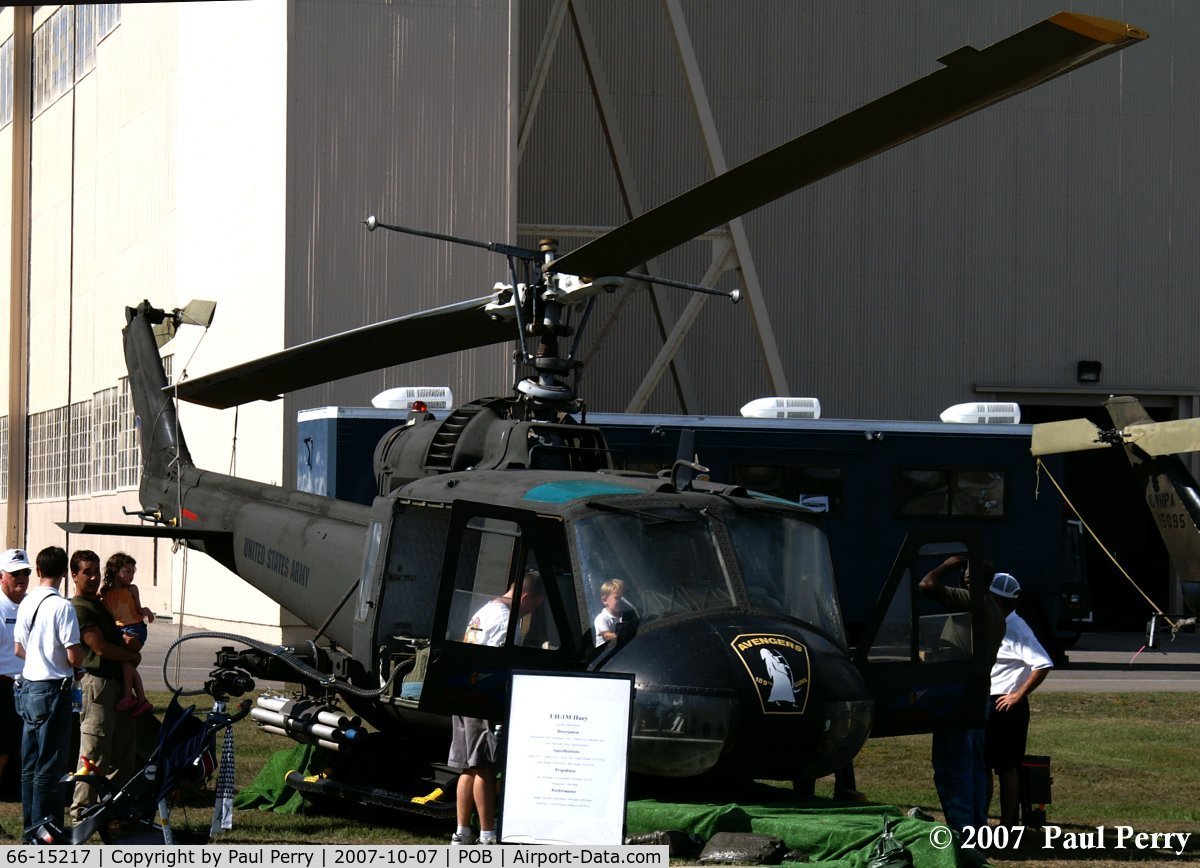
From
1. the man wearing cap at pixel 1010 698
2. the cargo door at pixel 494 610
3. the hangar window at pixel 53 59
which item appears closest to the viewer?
the cargo door at pixel 494 610

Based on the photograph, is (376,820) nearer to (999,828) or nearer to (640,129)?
(999,828)

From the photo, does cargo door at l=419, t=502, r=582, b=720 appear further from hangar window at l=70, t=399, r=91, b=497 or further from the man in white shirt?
hangar window at l=70, t=399, r=91, b=497

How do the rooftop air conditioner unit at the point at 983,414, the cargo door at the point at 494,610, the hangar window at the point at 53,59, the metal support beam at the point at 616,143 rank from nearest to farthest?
the cargo door at the point at 494,610
the rooftop air conditioner unit at the point at 983,414
the metal support beam at the point at 616,143
the hangar window at the point at 53,59

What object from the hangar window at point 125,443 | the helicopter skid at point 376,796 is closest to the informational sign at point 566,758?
the helicopter skid at point 376,796

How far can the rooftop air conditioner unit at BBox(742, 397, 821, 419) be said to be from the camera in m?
21.3

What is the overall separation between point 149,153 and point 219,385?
19214mm

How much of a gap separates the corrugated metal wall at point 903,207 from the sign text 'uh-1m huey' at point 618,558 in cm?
1990

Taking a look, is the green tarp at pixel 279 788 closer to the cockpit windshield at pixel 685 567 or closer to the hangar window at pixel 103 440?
the cockpit windshield at pixel 685 567

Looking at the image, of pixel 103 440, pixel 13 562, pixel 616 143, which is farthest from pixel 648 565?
pixel 103 440

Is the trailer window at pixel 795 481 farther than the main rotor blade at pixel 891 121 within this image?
Yes

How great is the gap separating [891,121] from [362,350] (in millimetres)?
4663

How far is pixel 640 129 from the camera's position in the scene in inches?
1211

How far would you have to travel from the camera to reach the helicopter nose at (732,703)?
8.28 metres

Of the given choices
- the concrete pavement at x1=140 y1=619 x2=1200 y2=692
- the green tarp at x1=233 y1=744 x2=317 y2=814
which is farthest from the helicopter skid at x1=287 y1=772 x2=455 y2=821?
the concrete pavement at x1=140 y1=619 x2=1200 y2=692
